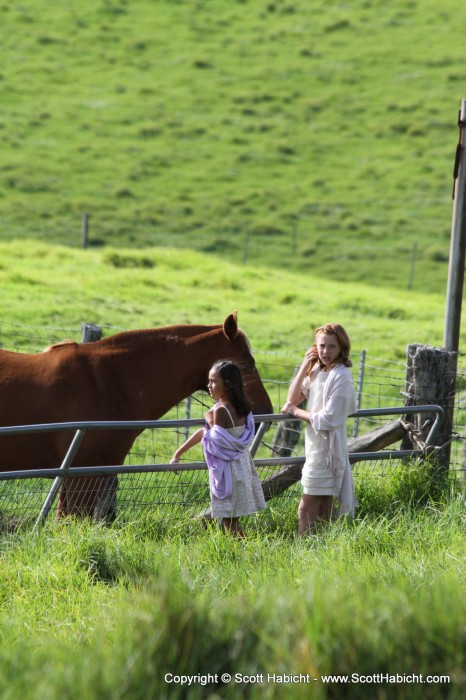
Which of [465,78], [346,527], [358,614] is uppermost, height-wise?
[465,78]

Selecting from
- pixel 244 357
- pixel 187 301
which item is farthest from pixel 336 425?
pixel 187 301

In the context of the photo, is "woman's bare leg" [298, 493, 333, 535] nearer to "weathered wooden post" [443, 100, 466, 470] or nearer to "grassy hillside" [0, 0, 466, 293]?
"weathered wooden post" [443, 100, 466, 470]

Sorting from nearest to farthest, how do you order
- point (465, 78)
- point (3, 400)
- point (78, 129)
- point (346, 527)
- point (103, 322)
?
point (346, 527) → point (3, 400) → point (103, 322) → point (78, 129) → point (465, 78)

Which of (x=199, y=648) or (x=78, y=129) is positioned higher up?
(x=78, y=129)

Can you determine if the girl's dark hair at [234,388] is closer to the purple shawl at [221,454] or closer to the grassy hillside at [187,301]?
the purple shawl at [221,454]

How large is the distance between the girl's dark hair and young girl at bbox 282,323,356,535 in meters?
0.34

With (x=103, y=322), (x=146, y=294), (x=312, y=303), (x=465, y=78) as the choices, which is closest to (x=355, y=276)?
(x=312, y=303)

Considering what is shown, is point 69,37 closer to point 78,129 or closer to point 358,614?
point 78,129

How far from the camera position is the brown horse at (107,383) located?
6340 millimetres

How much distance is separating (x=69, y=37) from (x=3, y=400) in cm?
4416

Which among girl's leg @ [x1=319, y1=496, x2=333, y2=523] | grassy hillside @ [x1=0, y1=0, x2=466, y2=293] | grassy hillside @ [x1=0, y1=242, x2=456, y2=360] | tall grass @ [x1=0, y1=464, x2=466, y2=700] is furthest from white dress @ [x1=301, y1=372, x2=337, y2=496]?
grassy hillside @ [x1=0, y1=0, x2=466, y2=293]

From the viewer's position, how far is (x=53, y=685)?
2686 mm

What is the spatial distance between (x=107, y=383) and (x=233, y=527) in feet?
4.95

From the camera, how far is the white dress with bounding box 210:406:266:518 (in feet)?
17.7
